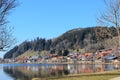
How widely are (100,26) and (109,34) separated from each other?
1903 mm

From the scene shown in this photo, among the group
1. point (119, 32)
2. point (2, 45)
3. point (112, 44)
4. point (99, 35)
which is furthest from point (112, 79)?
point (112, 44)

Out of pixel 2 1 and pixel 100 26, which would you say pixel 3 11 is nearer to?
pixel 2 1

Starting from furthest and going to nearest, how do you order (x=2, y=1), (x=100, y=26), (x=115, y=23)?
(x=100, y=26), (x=115, y=23), (x=2, y=1)

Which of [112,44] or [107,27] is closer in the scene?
[107,27]

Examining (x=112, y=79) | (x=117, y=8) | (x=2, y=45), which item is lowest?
(x=112, y=79)

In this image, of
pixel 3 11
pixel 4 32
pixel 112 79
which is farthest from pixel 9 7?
pixel 112 79

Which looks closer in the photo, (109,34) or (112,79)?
(112,79)

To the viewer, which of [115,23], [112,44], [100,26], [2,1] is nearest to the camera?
[2,1]

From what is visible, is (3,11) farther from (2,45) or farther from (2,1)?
(2,45)

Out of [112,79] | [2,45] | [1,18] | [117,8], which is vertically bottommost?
[112,79]

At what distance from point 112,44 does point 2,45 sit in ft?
83.0

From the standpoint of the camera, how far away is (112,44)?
50.5 meters

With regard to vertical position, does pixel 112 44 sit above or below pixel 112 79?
above

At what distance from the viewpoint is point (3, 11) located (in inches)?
1131
